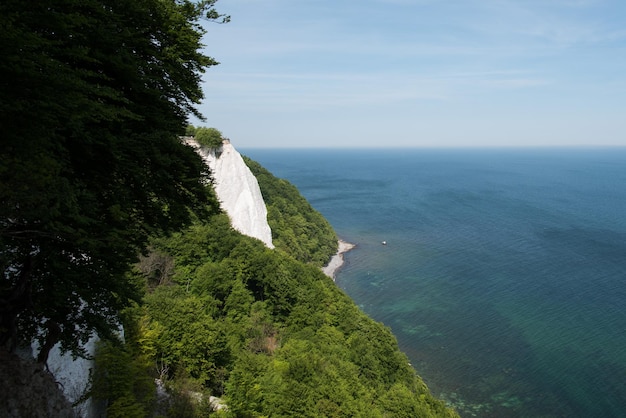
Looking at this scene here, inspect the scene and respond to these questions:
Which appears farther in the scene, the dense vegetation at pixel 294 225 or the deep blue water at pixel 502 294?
the dense vegetation at pixel 294 225

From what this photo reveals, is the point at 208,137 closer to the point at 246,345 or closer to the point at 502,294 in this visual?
the point at 246,345

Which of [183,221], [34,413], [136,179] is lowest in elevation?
[34,413]

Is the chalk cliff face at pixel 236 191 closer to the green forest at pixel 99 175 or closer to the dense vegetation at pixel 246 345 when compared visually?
the dense vegetation at pixel 246 345

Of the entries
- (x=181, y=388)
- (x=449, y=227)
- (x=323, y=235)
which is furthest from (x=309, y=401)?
(x=449, y=227)

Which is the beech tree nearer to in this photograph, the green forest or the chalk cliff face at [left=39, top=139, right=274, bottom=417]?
the green forest

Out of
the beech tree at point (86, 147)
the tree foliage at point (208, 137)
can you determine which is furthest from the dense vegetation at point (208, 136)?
the beech tree at point (86, 147)

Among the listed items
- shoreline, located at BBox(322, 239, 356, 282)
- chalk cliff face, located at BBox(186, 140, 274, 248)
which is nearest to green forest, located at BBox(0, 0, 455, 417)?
chalk cliff face, located at BBox(186, 140, 274, 248)

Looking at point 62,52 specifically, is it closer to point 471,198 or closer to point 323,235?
point 323,235
